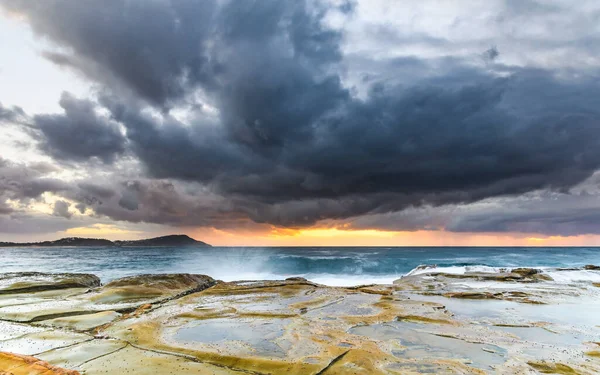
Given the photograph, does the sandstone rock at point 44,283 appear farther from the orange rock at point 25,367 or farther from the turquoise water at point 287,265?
the orange rock at point 25,367

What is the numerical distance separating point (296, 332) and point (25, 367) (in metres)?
7.82

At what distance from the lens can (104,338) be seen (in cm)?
1104

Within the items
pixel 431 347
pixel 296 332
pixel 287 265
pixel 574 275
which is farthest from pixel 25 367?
pixel 287 265

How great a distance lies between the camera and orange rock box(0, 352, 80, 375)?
7.15 metres

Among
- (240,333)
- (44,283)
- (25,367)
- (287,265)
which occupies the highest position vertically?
(25,367)

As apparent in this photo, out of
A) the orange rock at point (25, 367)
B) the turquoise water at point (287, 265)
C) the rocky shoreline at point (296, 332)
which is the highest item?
the orange rock at point (25, 367)

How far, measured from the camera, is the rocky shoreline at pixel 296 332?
8672 mm

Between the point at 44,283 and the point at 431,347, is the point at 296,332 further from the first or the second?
the point at 44,283

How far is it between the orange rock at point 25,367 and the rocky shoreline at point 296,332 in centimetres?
3

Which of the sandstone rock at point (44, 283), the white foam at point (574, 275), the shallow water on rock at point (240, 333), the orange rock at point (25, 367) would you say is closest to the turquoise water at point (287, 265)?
the white foam at point (574, 275)

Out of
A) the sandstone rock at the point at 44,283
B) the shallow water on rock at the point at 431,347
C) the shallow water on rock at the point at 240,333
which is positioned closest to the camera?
the shallow water on rock at the point at 431,347

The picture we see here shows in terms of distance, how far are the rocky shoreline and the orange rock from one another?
0.03 metres

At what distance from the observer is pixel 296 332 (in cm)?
1203

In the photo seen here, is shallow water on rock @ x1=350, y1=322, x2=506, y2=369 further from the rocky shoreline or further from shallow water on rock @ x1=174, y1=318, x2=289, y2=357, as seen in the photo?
shallow water on rock @ x1=174, y1=318, x2=289, y2=357
